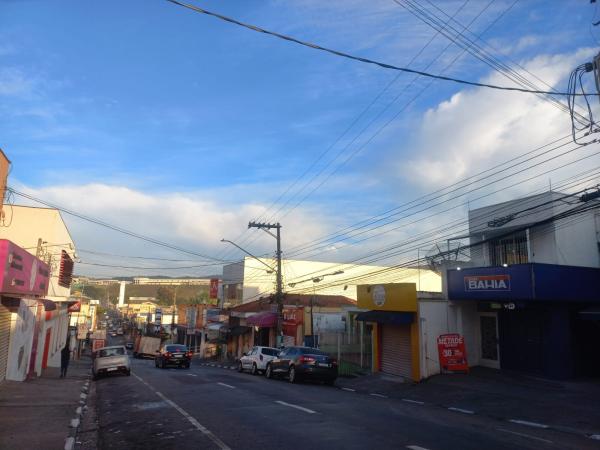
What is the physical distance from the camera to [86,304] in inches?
3127

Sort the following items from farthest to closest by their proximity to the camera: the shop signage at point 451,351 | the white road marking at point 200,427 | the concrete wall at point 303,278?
the concrete wall at point 303,278 < the shop signage at point 451,351 < the white road marking at point 200,427

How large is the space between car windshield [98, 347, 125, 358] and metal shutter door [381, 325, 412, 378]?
1376cm

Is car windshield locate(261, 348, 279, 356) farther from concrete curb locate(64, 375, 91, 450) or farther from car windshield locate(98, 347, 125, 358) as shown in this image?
concrete curb locate(64, 375, 91, 450)

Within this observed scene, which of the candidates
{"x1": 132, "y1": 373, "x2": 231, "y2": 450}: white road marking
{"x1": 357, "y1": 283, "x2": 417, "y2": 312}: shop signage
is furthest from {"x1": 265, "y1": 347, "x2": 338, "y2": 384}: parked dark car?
{"x1": 132, "y1": 373, "x2": 231, "y2": 450}: white road marking

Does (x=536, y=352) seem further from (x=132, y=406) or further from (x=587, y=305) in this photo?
(x=132, y=406)

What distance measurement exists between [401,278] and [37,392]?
3719 centimetres

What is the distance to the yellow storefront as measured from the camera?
2089cm

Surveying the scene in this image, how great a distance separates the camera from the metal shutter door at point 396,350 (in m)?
21.6

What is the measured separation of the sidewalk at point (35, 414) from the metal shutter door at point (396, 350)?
13021 mm

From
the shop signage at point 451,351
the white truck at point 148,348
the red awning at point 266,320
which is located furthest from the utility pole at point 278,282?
the white truck at point 148,348

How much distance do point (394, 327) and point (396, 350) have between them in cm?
106

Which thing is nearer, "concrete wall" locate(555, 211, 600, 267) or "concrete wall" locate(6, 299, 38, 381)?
"concrete wall" locate(6, 299, 38, 381)

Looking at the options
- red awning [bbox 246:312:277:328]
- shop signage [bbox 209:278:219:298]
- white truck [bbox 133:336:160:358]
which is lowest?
white truck [bbox 133:336:160:358]

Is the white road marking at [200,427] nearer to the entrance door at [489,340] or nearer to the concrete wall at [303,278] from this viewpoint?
the entrance door at [489,340]
